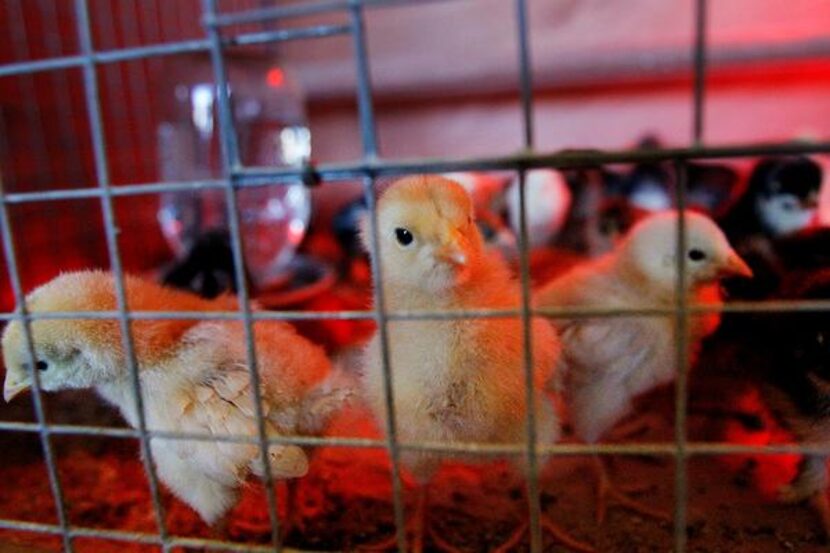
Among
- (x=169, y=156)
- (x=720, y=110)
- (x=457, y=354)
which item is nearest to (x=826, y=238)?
(x=457, y=354)

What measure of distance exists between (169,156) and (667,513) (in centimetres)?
174

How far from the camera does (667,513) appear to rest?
1.11 meters

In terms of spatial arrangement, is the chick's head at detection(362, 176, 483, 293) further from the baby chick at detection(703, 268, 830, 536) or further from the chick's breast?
the baby chick at detection(703, 268, 830, 536)

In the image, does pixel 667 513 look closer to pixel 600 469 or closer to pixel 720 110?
pixel 600 469

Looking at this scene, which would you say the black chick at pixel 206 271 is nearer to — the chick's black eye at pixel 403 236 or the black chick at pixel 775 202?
the chick's black eye at pixel 403 236

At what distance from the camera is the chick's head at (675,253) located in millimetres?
1125

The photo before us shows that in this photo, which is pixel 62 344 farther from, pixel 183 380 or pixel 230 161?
pixel 230 161

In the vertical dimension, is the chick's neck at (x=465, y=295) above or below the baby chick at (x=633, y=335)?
above

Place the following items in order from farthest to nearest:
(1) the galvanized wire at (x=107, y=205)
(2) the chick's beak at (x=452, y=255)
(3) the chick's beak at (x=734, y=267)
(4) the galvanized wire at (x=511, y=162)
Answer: (3) the chick's beak at (x=734, y=267)
(2) the chick's beak at (x=452, y=255)
(1) the galvanized wire at (x=107, y=205)
(4) the galvanized wire at (x=511, y=162)

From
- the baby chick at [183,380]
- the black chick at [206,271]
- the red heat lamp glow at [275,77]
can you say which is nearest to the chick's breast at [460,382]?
the baby chick at [183,380]

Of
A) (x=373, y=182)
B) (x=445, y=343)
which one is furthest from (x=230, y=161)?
(x=445, y=343)

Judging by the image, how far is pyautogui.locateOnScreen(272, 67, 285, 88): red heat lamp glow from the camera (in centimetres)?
Answer: 237

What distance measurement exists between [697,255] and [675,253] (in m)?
0.03

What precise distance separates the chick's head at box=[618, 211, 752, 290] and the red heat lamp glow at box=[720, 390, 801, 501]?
0.75 ft
